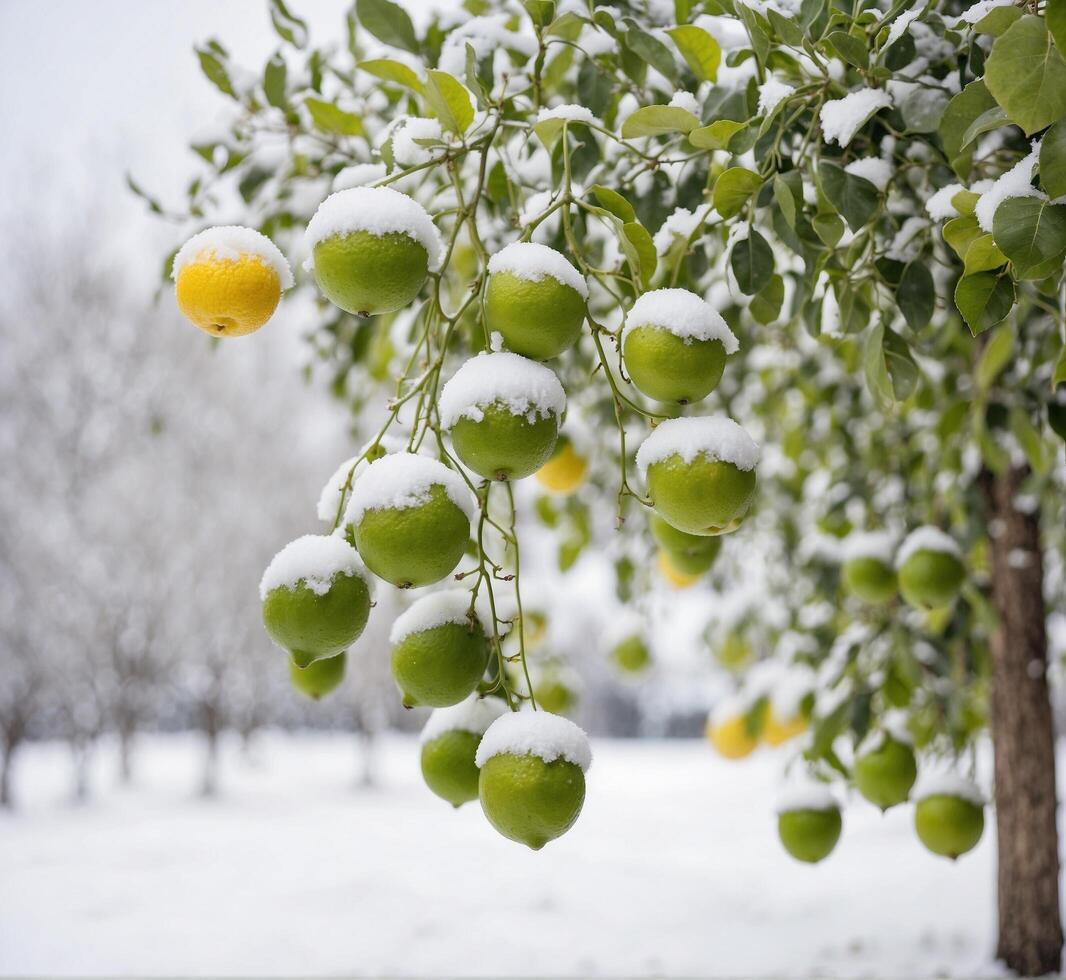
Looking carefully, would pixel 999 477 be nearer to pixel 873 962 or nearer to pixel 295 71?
pixel 873 962

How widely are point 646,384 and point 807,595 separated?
79.6 inches

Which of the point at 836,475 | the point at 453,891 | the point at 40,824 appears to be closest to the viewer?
the point at 836,475

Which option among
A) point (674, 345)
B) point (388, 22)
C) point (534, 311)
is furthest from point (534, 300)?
point (388, 22)

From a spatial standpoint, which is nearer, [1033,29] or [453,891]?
[1033,29]

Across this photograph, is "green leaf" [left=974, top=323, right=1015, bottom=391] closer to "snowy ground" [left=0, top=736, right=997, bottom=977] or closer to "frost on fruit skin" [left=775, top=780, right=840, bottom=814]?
"frost on fruit skin" [left=775, top=780, right=840, bottom=814]

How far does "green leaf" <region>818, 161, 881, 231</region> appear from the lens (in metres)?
0.83

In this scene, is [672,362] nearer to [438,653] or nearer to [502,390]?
[502,390]

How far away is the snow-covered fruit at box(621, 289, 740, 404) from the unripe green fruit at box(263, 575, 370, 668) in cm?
28

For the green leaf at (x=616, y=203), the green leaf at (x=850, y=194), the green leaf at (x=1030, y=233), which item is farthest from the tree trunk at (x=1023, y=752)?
the green leaf at (x=616, y=203)

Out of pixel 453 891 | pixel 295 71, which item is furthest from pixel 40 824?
pixel 295 71

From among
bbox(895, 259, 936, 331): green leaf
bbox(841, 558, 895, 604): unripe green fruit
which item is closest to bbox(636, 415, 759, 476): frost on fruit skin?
bbox(895, 259, 936, 331): green leaf

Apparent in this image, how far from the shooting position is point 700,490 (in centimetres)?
68

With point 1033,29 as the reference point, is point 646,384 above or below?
below

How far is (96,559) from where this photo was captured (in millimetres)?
7738
